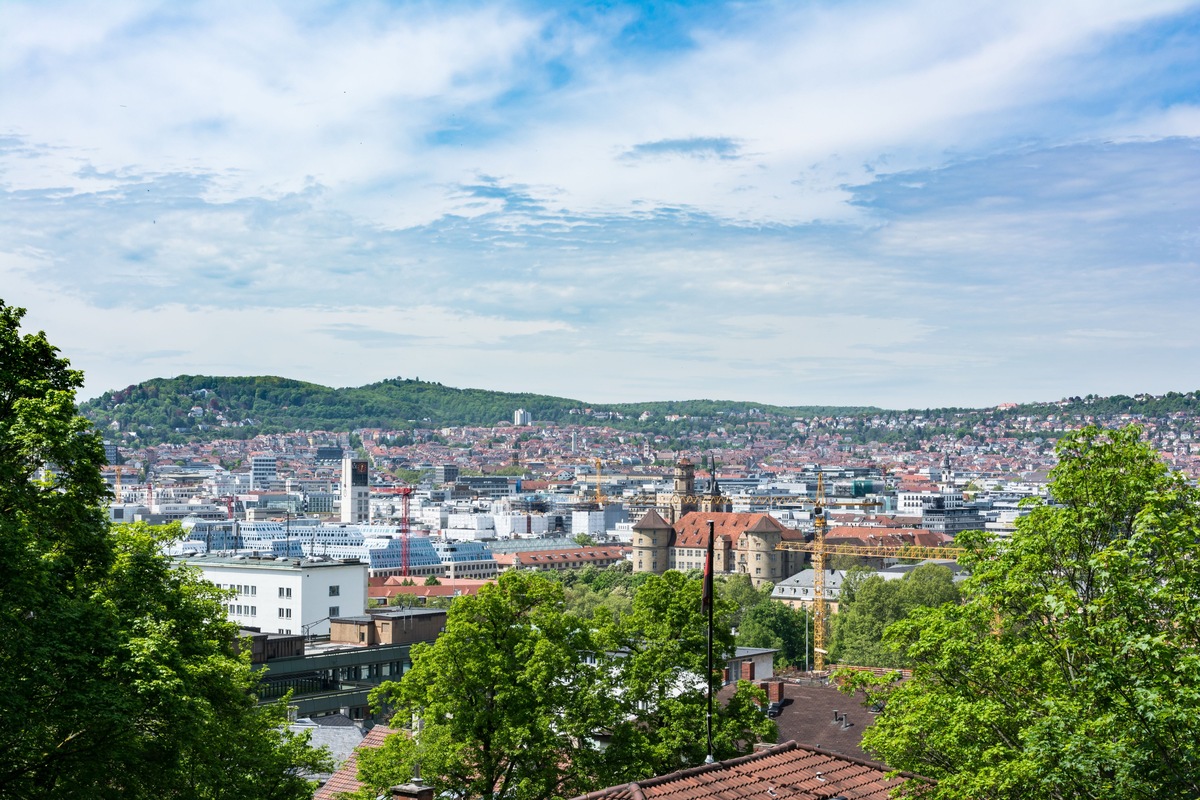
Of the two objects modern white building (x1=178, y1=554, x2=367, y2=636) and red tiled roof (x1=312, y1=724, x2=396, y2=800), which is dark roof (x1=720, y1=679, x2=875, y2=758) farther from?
modern white building (x1=178, y1=554, x2=367, y2=636)

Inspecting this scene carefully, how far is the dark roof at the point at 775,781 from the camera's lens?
18469mm

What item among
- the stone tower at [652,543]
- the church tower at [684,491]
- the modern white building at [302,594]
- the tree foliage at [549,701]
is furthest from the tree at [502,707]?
the church tower at [684,491]

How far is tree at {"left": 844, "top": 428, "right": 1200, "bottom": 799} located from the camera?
13.6m

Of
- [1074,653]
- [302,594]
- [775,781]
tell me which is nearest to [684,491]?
[302,594]

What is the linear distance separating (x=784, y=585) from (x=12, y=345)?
121807 mm

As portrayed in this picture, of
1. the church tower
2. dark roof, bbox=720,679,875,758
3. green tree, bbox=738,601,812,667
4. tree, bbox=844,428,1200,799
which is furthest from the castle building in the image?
tree, bbox=844,428,1200,799

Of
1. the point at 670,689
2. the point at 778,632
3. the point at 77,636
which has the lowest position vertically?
the point at 778,632

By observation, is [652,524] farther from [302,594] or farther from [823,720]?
[823,720]

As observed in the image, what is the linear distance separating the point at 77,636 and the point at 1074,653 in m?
10.7

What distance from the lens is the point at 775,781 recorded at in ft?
64.5

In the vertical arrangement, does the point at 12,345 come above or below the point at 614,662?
above

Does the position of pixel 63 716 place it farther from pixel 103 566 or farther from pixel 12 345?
pixel 12 345

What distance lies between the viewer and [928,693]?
17062 millimetres

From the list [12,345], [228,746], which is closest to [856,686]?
[228,746]
